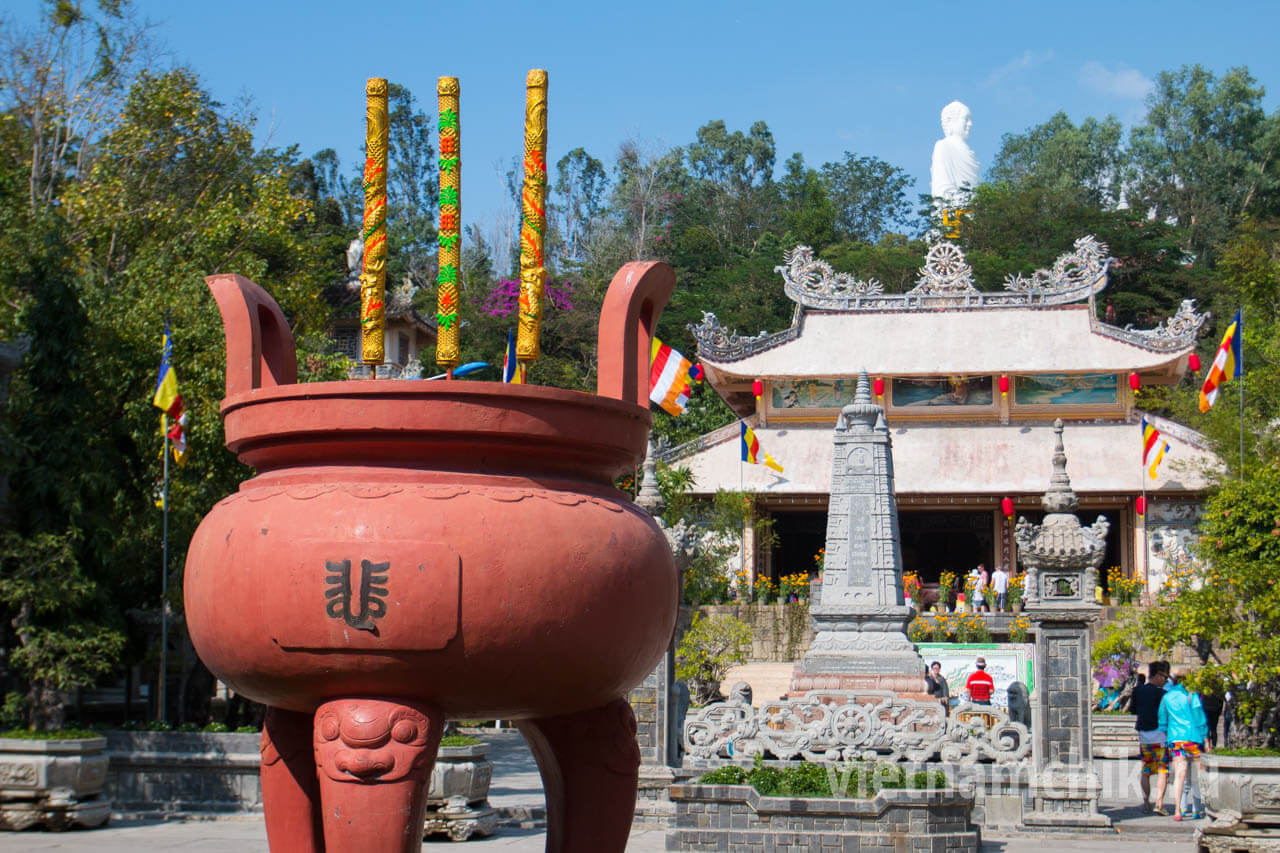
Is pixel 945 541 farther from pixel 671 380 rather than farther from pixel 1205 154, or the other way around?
pixel 1205 154

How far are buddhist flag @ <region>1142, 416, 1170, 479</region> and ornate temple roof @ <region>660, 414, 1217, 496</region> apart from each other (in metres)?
0.80

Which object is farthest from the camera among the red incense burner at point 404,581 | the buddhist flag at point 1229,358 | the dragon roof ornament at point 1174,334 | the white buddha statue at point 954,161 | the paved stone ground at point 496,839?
the white buddha statue at point 954,161

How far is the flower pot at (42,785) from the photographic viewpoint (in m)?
9.12

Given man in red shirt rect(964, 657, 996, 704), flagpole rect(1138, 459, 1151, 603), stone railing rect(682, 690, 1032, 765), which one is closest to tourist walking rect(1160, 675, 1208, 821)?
stone railing rect(682, 690, 1032, 765)

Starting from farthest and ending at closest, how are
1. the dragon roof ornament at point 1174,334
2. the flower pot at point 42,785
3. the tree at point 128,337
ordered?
the dragon roof ornament at point 1174,334
the tree at point 128,337
the flower pot at point 42,785

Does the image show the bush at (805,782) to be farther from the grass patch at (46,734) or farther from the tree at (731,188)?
the tree at (731,188)

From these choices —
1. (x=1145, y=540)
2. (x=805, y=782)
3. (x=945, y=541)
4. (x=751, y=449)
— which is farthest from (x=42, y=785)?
(x=945, y=541)

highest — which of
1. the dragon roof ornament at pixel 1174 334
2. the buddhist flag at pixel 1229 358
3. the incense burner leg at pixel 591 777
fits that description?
the dragon roof ornament at pixel 1174 334

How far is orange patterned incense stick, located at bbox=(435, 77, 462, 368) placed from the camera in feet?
12.3

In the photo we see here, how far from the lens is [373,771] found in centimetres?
307

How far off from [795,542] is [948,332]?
551cm

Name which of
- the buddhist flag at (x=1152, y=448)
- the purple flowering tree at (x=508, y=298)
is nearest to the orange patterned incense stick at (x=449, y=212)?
the buddhist flag at (x=1152, y=448)

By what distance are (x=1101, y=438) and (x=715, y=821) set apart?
66.0 ft

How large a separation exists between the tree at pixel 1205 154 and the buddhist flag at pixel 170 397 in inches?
1275
